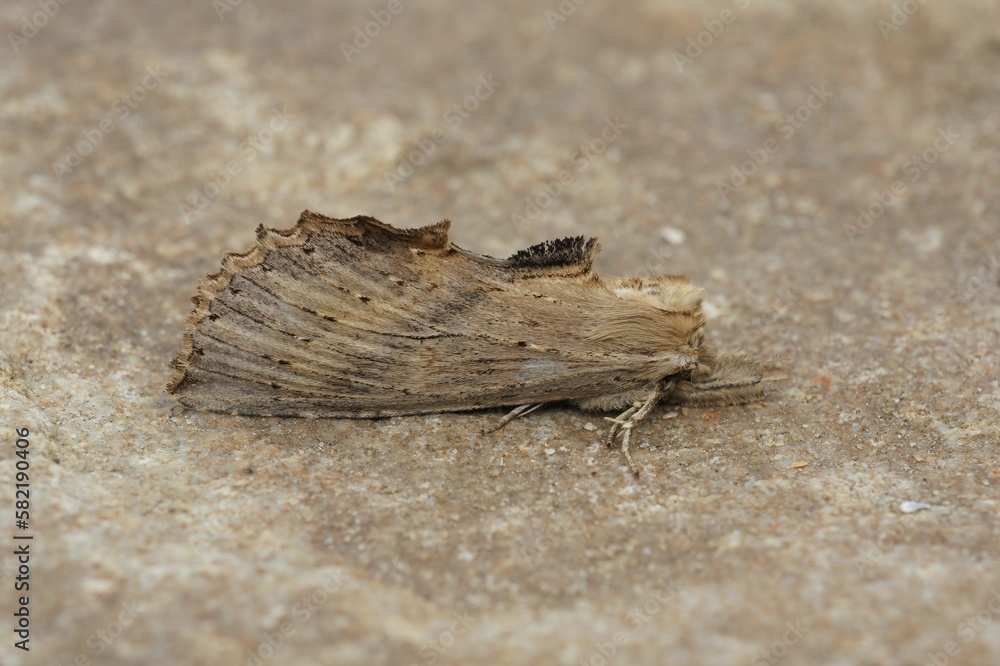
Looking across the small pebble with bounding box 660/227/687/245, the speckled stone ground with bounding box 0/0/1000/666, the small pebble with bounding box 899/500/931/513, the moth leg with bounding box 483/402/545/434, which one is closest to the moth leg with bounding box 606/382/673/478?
the speckled stone ground with bounding box 0/0/1000/666

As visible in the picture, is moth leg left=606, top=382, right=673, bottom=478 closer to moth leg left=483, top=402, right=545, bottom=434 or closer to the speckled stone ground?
the speckled stone ground

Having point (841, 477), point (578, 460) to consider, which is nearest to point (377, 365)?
point (578, 460)

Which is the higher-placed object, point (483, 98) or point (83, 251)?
point (483, 98)

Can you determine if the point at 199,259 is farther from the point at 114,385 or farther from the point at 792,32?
the point at 792,32

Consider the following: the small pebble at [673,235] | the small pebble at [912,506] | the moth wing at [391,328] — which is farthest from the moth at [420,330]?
the small pebble at [673,235]

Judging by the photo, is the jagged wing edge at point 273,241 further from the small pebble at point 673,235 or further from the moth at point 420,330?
the small pebble at point 673,235
